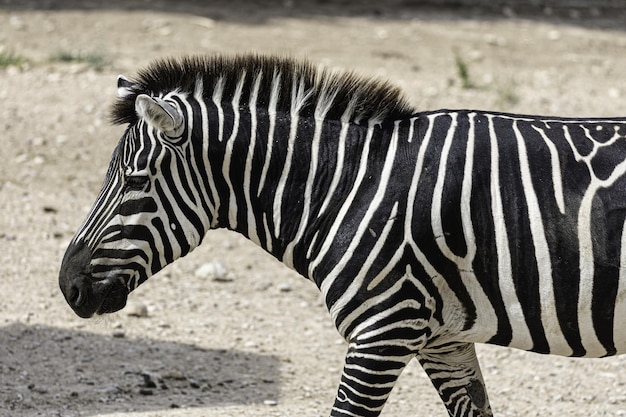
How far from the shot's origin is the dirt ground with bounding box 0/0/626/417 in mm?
5785

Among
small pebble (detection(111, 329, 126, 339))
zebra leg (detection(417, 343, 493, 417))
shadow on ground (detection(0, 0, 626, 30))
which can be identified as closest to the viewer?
zebra leg (detection(417, 343, 493, 417))

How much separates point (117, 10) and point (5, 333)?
28.8 ft

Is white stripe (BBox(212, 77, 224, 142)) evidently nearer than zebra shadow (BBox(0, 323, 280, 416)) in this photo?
Yes

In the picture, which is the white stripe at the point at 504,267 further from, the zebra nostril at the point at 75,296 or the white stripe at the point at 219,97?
the zebra nostril at the point at 75,296

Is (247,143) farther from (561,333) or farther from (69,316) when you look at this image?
(69,316)

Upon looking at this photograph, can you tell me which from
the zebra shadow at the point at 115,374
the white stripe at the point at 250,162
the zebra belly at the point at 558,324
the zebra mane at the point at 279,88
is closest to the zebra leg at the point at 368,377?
Result: the zebra belly at the point at 558,324

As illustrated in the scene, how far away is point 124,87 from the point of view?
4.18 metres

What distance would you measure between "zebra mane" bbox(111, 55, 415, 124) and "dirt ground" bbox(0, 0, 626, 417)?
1037 mm

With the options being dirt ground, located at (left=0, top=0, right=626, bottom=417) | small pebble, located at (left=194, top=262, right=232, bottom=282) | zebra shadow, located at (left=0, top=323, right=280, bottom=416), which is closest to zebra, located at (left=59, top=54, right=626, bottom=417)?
dirt ground, located at (left=0, top=0, right=626, bottom=417)

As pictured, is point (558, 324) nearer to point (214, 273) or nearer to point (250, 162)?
point (250, 162)

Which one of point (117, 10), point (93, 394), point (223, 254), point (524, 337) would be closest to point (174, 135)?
point (524, 337)

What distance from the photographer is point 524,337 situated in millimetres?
3875

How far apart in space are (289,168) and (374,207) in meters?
0.41

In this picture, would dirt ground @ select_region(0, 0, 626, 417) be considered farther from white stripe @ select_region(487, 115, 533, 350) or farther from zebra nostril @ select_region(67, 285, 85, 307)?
white stripe @ select_region(487, 115, 533, 350)
